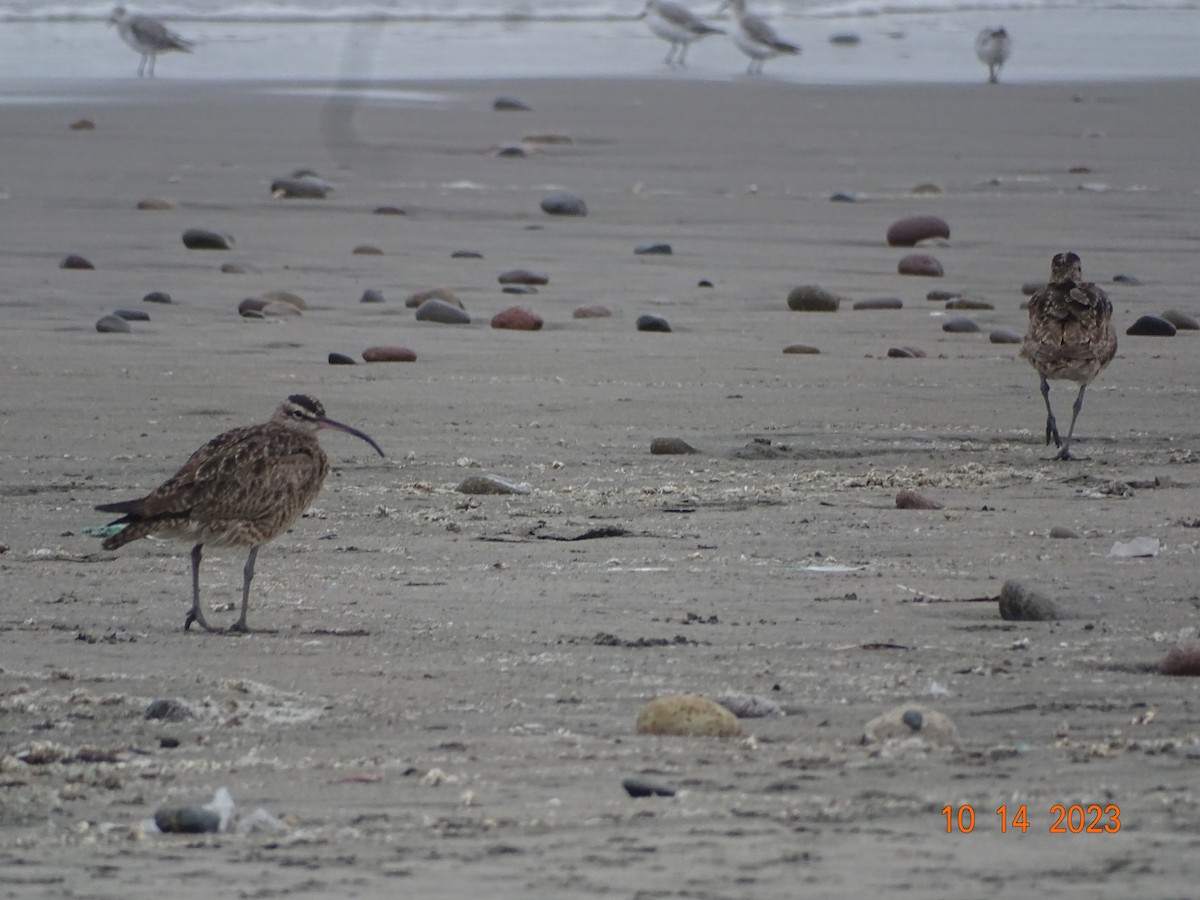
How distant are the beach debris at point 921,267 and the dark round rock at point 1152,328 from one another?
2086 millimetres

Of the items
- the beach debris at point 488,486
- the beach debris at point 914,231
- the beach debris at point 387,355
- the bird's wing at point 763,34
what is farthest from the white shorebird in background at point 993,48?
the beach debris at point 488,486

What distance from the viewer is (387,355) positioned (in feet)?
30.7

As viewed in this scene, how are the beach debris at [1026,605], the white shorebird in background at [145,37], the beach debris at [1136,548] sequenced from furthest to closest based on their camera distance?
the white shorebird in background at [145,37]
the beach debris at [1136,548]
the beach debris at [1026,605]

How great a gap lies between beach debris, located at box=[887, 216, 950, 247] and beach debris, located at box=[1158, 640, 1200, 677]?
881cm

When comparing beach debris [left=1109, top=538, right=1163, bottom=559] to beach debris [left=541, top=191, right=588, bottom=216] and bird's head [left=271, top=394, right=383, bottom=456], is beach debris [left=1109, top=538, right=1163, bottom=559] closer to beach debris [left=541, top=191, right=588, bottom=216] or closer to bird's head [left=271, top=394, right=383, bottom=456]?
bird's head [left=271, top=394, right=383, bottom=456]

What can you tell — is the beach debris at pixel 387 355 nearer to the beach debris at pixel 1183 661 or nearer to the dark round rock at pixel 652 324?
the dark round rock at pixel 652 324

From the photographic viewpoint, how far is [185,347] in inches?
377

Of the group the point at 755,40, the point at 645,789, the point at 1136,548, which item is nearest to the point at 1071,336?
the point at 1136,548

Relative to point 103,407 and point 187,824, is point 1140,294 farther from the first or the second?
point 187,824

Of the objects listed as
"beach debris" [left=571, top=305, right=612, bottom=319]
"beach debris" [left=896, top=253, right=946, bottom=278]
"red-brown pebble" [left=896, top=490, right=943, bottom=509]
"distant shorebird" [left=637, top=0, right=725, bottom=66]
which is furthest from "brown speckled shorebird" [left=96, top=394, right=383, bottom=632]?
"distant shorebird" [left=637, top=0, right=725, bottom=66]

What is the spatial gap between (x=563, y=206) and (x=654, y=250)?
5.94 feet

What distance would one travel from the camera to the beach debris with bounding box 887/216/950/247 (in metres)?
13.4

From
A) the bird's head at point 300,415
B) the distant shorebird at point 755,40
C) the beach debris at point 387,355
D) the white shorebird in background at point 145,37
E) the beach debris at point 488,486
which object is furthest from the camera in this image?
the distant shorebird at point 755,40

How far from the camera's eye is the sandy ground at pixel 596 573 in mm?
3709
